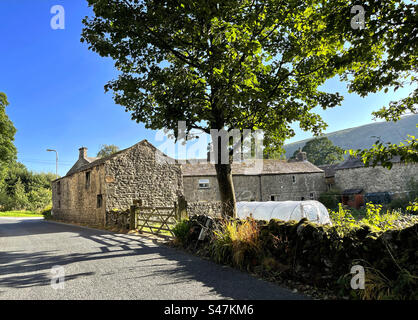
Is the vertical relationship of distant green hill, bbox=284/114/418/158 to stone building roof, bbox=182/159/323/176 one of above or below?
above

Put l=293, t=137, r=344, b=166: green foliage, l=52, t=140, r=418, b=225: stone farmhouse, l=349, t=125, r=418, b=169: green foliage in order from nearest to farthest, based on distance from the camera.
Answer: l=349, t=125, r=418, b=169: green foliage < l=52, t=140, r=418, b=225: stone farmhouse < l=293, t=137, r=344, b=166: green foliage

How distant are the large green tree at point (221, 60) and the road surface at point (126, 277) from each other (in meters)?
3.80

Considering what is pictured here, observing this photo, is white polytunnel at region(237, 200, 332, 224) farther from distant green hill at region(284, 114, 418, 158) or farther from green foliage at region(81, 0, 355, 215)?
distant green hill at region(284, 114, 418, 158)

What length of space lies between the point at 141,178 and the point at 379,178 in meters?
28.8

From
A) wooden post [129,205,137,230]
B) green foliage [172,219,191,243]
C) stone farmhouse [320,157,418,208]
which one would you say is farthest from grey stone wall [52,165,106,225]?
stone farmhouse [320,157,418,208]

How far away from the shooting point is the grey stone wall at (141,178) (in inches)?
791

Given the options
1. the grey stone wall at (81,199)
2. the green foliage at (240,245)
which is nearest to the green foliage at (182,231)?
the green foliage at (240,245)

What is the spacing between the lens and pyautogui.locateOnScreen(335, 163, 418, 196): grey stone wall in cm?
3194

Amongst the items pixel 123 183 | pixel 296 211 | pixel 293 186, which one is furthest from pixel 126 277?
pixel 293 186

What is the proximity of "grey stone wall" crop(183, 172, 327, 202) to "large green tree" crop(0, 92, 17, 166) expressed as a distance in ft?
61.4

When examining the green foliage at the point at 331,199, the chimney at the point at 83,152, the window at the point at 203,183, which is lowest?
the green foliage at the point at 331,199

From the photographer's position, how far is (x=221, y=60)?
28.3 ft

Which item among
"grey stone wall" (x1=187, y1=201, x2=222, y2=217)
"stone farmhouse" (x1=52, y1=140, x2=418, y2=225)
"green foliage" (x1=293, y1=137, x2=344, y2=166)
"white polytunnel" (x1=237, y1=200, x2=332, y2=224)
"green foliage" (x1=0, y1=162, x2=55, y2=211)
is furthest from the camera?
"green foliage" (x1=293, y1=137, x2=344, y2=166)

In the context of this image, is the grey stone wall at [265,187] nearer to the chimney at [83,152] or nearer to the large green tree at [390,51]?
the chimney at [83,152]
